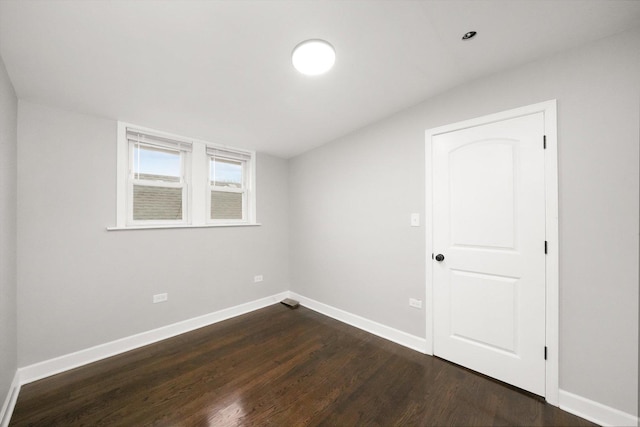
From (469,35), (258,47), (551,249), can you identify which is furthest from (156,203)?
(551,249)

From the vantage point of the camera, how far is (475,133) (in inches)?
80.8

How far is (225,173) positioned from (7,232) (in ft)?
6.45

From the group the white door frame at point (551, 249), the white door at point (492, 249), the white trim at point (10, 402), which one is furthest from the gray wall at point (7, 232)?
the white door frame at point (551, 249)

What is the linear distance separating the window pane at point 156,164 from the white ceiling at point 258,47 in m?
0.36

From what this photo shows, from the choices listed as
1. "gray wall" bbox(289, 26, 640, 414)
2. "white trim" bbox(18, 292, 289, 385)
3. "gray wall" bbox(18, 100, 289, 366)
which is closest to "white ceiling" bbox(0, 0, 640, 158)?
"gray wall" bbox(289, 26, 640, 414)

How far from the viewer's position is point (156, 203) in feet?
8.80

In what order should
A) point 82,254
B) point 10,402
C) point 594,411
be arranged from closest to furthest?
point 594,411 → point 10,402 → point 82,254

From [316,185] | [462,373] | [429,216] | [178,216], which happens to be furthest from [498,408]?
[178,216]

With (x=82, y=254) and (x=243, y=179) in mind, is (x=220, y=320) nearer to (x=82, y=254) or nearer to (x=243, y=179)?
(x=82, y=254)

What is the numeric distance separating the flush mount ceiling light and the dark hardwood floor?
2455 mm

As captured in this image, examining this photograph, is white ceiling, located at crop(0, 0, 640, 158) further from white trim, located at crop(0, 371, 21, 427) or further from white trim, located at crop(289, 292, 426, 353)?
white trim, located at crop(289, 292, 426, 353)

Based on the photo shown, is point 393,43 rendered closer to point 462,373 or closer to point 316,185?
point 316,185

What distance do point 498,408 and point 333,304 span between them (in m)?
1.90

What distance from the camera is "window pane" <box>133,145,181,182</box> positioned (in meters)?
2.55
